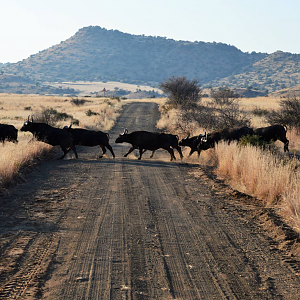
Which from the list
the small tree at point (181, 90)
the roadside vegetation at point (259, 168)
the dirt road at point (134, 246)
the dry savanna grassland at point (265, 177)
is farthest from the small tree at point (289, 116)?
the small tree at point (181, 90)

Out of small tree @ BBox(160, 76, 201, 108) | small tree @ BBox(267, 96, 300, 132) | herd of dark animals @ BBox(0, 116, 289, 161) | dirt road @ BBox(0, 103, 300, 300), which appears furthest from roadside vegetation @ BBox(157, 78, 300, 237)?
small tree @ BBox(160, 76, 201, 108)

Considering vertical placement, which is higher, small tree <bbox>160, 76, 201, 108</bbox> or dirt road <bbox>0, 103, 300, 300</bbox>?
small tree <bbox>160, 76, 201, 108</bbox>

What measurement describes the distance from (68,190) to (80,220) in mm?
3279

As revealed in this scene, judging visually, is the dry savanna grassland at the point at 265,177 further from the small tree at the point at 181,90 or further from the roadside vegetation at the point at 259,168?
the small tree at the point at 181,90

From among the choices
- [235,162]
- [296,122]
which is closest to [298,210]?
[235,162]

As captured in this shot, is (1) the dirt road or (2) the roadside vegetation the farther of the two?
(2) the roadside vegetation

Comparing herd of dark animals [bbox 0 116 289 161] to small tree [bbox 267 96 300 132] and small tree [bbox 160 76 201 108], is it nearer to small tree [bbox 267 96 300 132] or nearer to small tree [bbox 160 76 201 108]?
small tree [bbox 267 96 300 132]

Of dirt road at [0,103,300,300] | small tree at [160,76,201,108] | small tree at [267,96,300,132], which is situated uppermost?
small tree at [160,76,201,108]

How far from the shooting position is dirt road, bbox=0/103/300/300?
5.45m

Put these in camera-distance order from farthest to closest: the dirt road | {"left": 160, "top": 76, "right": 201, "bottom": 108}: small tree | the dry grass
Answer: {"left": 160, "top": 76, "right": 201, "bottom": 108}: small tree → the dry grass → the dirt road

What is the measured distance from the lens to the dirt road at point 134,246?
17.9 ft

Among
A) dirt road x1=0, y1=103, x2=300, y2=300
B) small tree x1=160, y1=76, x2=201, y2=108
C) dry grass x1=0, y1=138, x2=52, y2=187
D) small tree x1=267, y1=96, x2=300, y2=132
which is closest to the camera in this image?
dirt road x1=0, y1=103, x2=300, y2=300

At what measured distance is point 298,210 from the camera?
27.4 feet

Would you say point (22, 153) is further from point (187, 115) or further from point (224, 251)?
point (187, 115)
